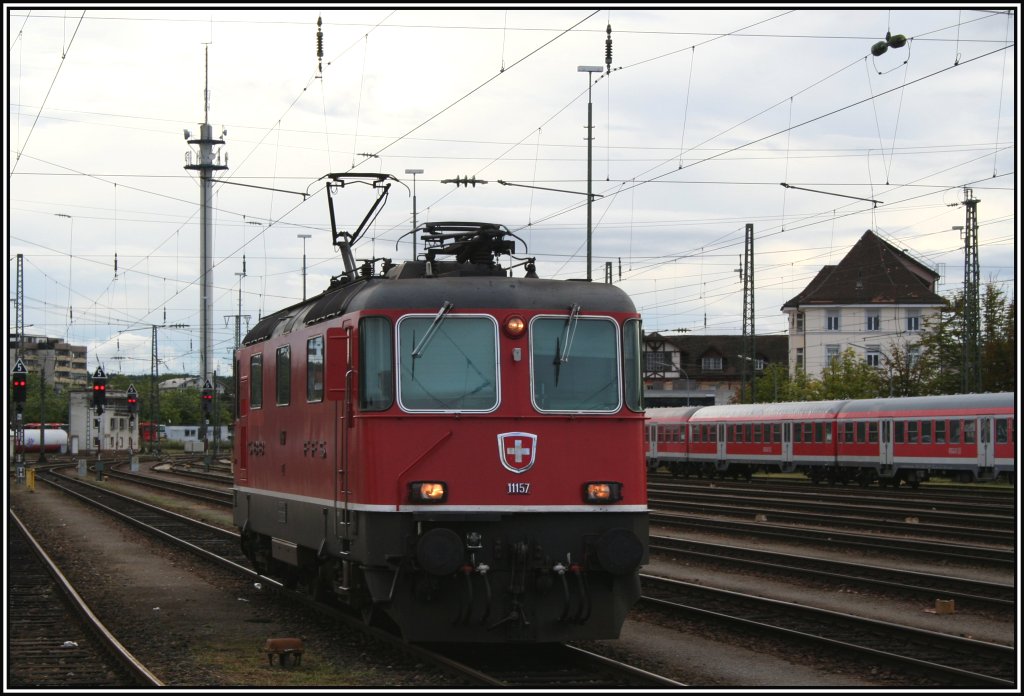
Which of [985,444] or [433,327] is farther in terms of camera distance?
[985,444]

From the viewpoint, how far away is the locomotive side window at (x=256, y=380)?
55.0 ft

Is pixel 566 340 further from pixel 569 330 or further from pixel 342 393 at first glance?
pixel 342 393

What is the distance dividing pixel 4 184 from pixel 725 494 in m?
31.7

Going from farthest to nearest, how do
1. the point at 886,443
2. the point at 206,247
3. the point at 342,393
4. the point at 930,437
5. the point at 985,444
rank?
the point at 206,247 < the point at 886,443 < the point at 930,437 < the point at 985,444 < the point at 342,393

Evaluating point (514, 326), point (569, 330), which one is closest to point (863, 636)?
point (569, 330)

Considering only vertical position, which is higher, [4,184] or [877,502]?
[4,184]

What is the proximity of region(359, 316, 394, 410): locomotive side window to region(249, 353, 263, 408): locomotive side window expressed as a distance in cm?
491

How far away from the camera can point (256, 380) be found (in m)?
17.0

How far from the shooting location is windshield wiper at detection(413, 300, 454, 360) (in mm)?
12031

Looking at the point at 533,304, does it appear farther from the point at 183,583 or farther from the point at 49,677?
the point at 183,583

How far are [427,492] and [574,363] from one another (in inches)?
69.0

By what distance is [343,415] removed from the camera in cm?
1255

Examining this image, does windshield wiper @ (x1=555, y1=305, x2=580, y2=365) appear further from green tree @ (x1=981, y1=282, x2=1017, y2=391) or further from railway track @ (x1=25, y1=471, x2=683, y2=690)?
green tree @ (x1=981, y1=282, x2=1017, y2=391)
